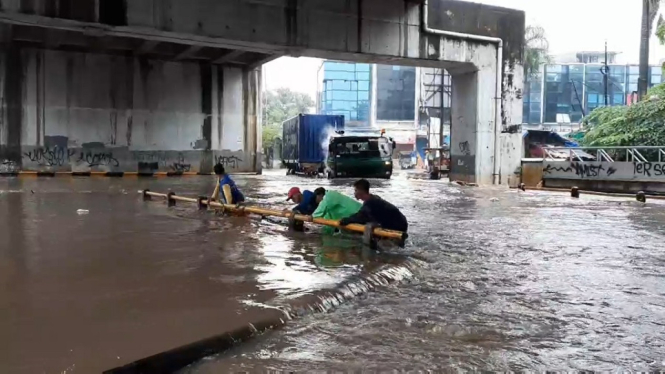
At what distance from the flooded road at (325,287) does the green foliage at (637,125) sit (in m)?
18.9

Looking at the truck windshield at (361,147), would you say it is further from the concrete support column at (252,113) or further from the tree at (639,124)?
the tree at (639,124)

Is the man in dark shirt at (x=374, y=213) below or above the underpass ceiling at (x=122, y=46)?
below

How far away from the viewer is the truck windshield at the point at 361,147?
2803 cm

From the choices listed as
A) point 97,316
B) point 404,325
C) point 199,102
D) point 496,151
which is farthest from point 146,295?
point 199,102

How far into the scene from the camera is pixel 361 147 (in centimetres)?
2816

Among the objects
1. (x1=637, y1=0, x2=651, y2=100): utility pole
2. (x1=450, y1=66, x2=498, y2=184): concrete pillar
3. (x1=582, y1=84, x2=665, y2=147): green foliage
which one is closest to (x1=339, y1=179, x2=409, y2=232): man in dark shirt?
(x1=450, y1=66, x2=498, y2=184): concrete pillar

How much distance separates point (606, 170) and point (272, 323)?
19.4m

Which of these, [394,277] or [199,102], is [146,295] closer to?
[394,277]

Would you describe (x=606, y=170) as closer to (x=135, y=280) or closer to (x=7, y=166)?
(x=135, y=280)

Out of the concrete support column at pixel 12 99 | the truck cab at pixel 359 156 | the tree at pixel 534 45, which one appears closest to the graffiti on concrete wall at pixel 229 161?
the truck cab at pixel 359 156

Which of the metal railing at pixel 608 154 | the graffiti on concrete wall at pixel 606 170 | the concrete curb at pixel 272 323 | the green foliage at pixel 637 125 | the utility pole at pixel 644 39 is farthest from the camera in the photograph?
the utility pole at pixel 644 39

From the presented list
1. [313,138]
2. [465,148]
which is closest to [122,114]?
[313,138]

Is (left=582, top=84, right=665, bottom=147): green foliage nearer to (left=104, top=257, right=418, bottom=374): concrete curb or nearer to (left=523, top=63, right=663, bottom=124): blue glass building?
(left=104, top=257, right=418, bottom=374): concrete curb

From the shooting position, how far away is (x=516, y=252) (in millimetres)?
8062
